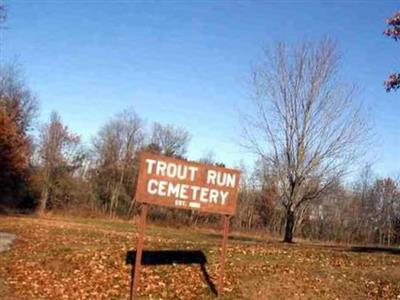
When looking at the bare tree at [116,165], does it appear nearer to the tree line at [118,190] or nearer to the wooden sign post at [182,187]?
the tree line at [118,190]

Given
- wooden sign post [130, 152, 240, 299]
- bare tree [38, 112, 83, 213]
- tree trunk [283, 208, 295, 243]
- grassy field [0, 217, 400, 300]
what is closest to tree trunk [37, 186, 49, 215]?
bare tree [38, 112, 83, 213]

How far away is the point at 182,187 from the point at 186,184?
0.11 meters

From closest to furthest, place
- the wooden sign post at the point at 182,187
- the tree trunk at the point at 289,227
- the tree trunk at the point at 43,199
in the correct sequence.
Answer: the wooden sign post at the point at 182,187
the tree trunk at the point at 289,227
the tree trunk at the point at 43,199

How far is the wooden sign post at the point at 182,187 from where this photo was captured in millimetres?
10453

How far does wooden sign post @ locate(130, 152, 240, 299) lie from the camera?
10453 mm

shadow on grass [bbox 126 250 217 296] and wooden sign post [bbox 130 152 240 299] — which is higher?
wooden sign post [bbox 130 152 240 299]

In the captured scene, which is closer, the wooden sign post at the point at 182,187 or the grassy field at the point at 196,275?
the wooden sign post at the point at 182,187

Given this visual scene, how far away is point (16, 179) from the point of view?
165 feet

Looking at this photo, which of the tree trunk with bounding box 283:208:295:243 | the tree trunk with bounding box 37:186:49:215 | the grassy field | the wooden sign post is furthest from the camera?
the tree trunk with bounding box 37:186:49:215

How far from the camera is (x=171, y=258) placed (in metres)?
13.6

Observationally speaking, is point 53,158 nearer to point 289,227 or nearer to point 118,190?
point 118,190

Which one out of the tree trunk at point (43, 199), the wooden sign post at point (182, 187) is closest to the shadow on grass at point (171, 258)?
the wooden sign post at point (182, 187)

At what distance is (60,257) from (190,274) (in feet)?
13.3

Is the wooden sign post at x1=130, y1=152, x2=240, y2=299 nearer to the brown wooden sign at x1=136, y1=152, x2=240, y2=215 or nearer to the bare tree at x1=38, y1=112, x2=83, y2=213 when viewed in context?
the brown wooden sign at x1=136, y1=152, x2=240, y2=215
